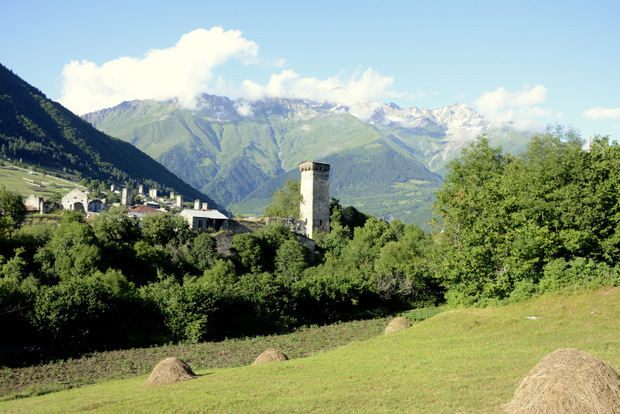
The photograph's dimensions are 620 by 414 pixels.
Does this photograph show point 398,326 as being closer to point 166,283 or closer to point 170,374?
point 170,374

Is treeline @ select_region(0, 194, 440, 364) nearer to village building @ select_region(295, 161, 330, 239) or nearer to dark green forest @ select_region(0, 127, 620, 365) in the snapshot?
dark green forest @ select_region(0, 127, 620, 365)

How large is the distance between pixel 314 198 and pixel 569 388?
224 ft

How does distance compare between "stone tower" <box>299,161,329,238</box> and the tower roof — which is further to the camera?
the tower roof

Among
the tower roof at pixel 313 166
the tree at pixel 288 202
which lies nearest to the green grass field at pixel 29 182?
the tree at pixel 288 202

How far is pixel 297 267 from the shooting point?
204ft

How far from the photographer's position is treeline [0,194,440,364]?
120ft

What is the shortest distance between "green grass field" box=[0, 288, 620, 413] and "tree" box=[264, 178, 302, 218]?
56280 mm

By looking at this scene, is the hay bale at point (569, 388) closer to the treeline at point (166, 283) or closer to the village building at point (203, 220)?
the treeline at point (166, 283)

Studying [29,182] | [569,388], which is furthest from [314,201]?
[29,182]

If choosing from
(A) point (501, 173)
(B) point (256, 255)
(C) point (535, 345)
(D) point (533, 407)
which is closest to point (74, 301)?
(B) point (256, 255)

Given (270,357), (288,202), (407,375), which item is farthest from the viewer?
(288,202)

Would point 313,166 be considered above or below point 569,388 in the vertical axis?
above

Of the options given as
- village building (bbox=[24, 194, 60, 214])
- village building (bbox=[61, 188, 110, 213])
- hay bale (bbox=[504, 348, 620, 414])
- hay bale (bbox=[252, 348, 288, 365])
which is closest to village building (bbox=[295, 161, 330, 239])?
village building (bbox=[61, 188, 110, 213])

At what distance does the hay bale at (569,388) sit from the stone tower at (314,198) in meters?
66.1
